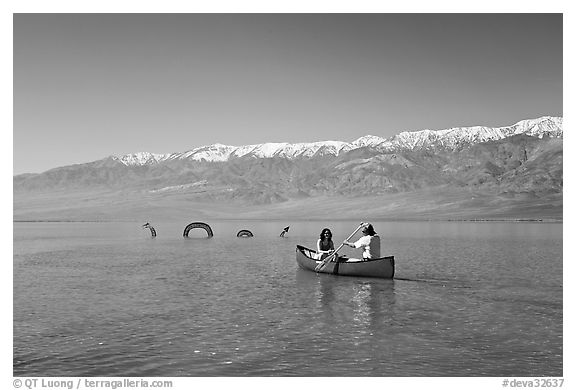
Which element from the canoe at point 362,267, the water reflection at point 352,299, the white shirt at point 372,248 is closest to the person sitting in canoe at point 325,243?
the canoe at point 362,267

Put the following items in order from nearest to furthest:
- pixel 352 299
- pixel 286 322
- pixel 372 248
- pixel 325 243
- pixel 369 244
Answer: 1. pixel 286 322
2. pixel 352 299
3. pixel 369 244
4. pixel 372 248
5. pixel 325 243

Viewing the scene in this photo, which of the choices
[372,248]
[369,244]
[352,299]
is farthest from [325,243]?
[352,299]

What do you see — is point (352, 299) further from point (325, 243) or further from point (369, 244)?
point (325, 243)

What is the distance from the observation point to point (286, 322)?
56.7ft

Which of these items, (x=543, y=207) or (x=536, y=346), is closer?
(x=536, y=346)

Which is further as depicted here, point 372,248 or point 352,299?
point 372,248

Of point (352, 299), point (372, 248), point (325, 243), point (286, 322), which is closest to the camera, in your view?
point (286, 322)

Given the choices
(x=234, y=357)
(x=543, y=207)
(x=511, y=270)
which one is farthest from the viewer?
(x=543, y=207)

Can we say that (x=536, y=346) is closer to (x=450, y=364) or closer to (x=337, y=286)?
(x=450, y=364)

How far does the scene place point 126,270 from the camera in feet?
105
